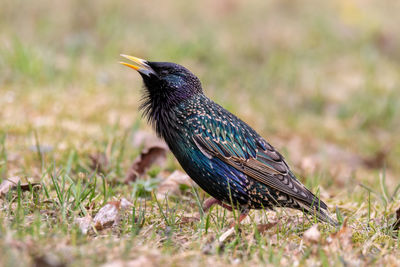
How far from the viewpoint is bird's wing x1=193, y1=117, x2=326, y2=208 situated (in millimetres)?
3605

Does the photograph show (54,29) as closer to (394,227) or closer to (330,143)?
(330,143)

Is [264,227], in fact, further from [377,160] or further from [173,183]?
[377,160]

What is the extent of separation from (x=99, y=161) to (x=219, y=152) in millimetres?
1179

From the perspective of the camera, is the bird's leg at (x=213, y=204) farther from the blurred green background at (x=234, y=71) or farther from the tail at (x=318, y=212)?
the blurred green background at (x=234, y=71)

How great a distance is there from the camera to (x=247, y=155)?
12.2ft

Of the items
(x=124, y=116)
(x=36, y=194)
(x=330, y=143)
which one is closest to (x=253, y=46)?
(x=330, y=143)

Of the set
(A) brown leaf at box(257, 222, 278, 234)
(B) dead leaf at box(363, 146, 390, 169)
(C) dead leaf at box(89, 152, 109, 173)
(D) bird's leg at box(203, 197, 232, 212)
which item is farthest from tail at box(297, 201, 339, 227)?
(B) dead leaf at box(363, 146, 390, 169)

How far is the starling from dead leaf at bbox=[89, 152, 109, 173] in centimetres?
72

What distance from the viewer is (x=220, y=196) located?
3572mm

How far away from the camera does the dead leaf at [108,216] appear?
3.15 meters

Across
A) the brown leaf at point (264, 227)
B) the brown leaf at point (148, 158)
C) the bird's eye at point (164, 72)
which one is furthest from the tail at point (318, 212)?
the brown leaf at point (148, 158)

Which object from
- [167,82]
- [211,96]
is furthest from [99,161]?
[211,96]

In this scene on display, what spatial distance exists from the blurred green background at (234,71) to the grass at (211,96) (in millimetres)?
25

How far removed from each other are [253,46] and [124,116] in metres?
3.26
